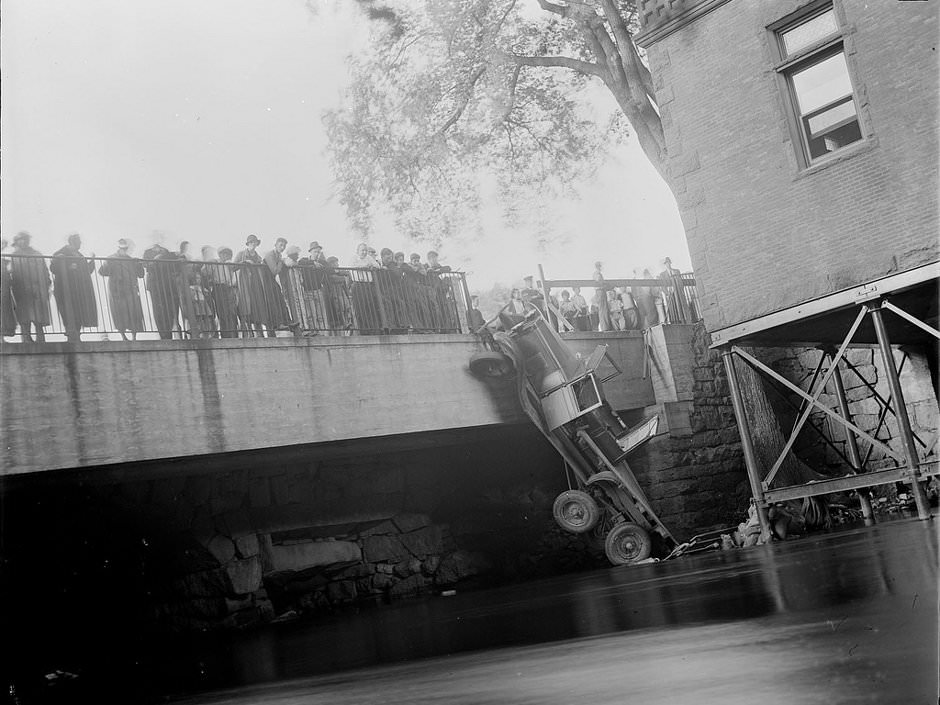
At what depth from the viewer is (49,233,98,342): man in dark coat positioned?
417 inches

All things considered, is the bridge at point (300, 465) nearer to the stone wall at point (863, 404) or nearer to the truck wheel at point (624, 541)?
the truck wheel at point (624, 541)

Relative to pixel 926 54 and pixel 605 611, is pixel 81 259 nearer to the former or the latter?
pixel 605 611

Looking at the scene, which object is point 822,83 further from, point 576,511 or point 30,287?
point 30,287

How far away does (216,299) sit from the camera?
12.0 m

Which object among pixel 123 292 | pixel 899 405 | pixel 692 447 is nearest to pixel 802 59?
pixel 899 405

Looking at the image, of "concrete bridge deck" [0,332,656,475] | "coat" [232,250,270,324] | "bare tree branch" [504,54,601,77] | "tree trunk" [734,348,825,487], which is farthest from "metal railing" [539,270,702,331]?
"coat" [232,250,270,324]

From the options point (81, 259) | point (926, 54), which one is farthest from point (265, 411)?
point (926, 54)

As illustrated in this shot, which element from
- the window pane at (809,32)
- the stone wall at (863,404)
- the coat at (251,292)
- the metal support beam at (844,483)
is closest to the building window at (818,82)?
the window pane at (809,32)

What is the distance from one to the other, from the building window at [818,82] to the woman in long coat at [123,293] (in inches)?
304

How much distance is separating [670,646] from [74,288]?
28.7 feet

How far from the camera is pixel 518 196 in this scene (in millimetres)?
22953

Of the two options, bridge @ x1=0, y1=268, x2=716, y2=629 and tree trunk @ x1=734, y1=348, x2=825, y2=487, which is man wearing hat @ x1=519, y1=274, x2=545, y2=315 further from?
tree trunk @ x1=734, y1=348, x2=825, y2=487

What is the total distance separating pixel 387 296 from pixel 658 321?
6.57 m

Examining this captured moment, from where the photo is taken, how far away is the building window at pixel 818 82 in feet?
35.1
